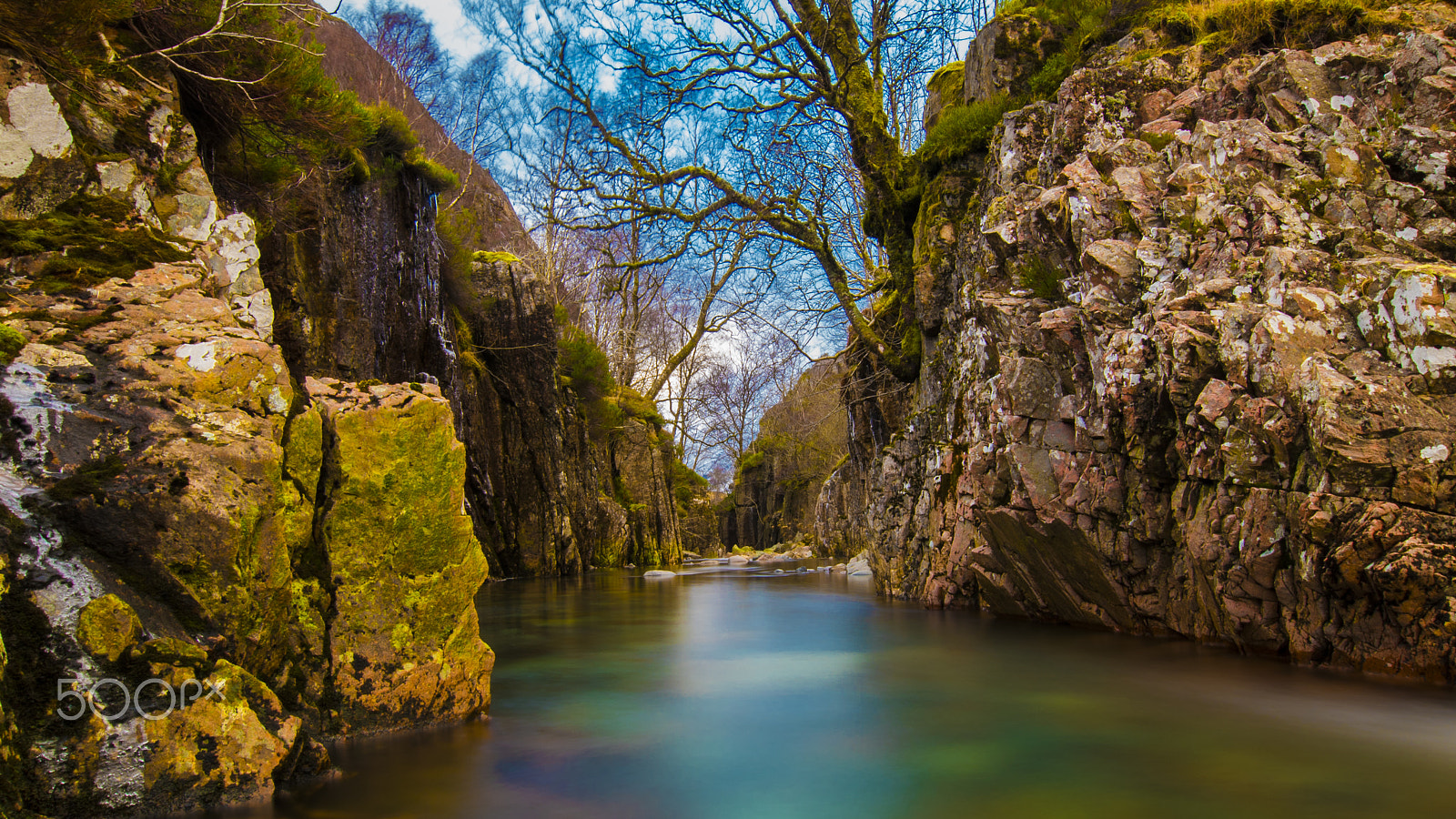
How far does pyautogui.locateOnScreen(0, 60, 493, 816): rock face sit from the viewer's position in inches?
98.8

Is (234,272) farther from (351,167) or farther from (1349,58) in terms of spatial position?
(1349,58)

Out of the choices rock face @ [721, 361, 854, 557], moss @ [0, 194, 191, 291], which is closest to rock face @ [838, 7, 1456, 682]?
moss @ [0, 194, 191, 291]

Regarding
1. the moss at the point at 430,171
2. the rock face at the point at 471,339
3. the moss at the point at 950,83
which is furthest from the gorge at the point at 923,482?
the moss at the point at 430,171

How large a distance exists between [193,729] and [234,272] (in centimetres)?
300

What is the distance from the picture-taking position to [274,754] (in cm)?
287

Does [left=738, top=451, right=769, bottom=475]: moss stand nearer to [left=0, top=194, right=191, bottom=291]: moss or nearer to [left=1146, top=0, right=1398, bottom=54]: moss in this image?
[left=1146, top=0, right=1398, bottom=54]: moss

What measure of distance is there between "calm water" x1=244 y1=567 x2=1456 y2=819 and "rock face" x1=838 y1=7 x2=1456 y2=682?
58 centimetres

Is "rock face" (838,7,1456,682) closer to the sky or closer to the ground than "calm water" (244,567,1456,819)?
closer to the sky

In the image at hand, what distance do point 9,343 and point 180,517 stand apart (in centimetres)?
91

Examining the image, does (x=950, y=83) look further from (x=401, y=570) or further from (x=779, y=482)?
(x=779, y=482)

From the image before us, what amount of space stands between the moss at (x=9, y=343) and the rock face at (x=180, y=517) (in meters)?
0.03

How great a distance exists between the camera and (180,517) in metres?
2.89

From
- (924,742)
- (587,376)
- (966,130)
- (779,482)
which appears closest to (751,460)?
Result: (779,482)

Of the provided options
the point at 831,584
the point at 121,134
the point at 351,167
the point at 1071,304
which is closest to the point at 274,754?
the point at 121,134
